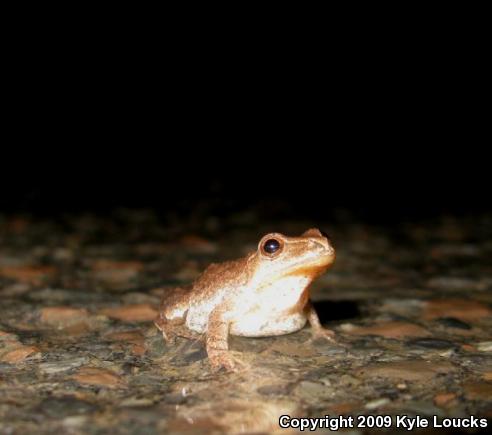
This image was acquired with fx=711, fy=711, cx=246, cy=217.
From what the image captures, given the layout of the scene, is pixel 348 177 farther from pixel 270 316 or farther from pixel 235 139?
pixel 270 316

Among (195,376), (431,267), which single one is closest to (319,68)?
(431,267)

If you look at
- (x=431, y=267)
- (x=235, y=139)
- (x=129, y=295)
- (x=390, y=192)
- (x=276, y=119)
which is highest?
(x=276, y=119)

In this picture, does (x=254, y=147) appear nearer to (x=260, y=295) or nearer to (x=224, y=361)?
(x=260, y=295)

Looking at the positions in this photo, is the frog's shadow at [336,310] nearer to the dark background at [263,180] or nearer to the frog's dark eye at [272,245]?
the frog's dark eye at [272,245]

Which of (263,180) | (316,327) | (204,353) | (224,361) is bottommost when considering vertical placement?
(224,361)

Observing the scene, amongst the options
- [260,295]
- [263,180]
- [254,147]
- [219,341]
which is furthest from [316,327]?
[254,147]

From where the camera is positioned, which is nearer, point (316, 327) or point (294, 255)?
point (294, 255)

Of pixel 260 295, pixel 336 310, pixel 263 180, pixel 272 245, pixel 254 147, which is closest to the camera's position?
pixel 272 245
